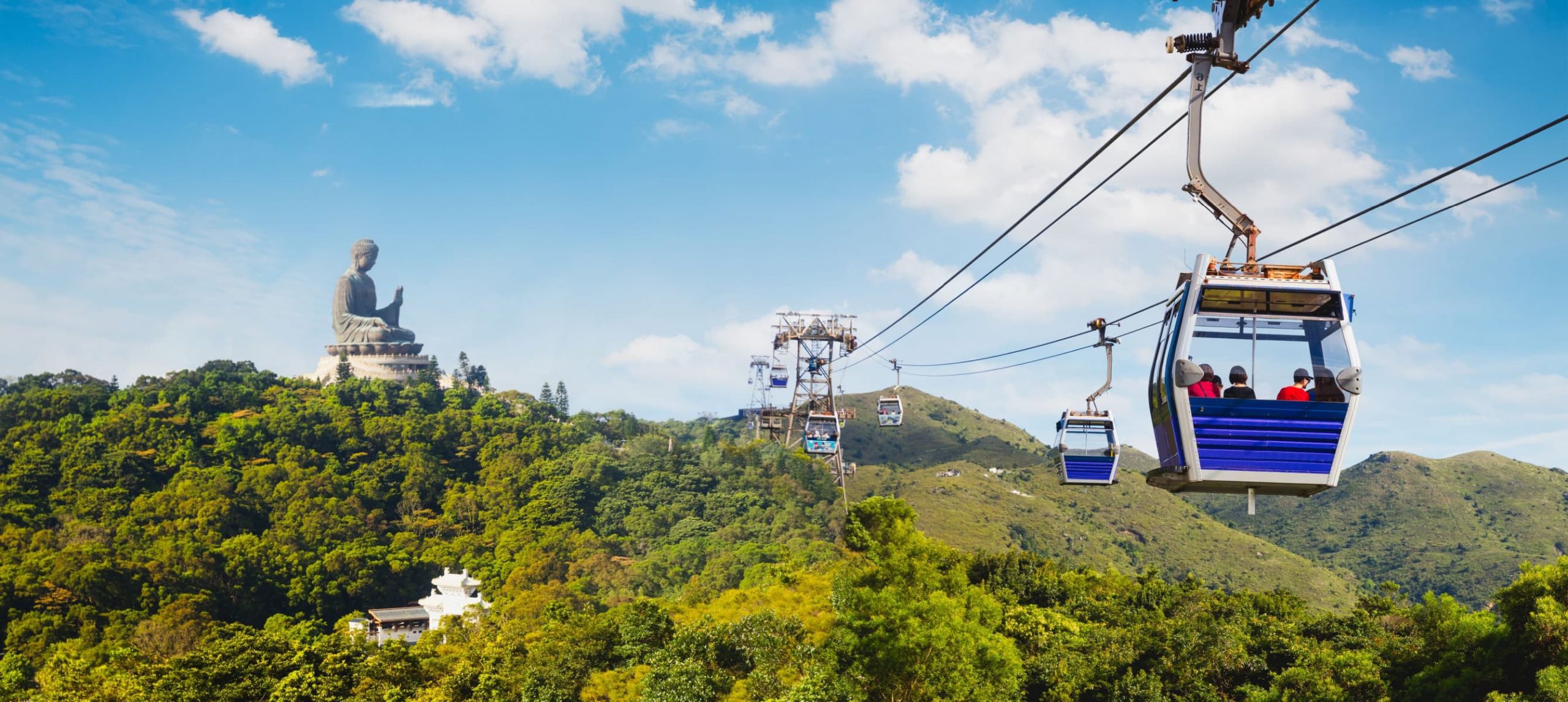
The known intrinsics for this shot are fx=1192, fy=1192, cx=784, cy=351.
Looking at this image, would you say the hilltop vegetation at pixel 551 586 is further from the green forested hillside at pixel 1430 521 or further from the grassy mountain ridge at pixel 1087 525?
the green forested hillside at pixel 1430 521

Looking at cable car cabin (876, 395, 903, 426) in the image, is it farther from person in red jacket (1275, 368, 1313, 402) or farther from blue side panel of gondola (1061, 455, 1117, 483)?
person in red jacket (1275, 368, 1313, 402)

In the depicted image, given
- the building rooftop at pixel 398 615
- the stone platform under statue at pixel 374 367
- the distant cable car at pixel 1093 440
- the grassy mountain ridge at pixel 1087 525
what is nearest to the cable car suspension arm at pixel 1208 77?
the distant cable car at pixel 1093 440

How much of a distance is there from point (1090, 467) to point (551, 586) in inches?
2067

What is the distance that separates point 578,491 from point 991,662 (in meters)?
59.1

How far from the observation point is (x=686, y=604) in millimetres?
50812

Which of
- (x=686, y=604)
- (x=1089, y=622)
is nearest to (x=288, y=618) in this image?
(x=686, y=604)

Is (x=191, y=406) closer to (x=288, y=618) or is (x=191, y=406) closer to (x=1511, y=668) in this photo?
(x=288, y=618)

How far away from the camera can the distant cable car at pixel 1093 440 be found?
19.9 metres

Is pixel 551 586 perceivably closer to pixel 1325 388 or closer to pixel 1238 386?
pixel 1238 386

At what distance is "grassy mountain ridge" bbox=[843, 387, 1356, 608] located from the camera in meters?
95.6

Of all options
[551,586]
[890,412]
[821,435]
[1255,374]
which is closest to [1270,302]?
[1255,374]

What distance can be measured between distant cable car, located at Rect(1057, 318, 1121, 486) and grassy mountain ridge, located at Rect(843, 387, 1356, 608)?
221ft

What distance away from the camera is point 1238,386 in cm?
1070

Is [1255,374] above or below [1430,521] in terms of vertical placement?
above
